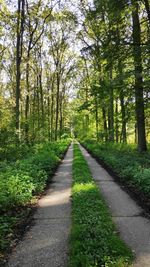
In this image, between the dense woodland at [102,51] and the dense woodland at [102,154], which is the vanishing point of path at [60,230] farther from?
the dense woodland at [102,51]

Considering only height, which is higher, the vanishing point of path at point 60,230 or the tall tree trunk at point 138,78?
the tall tree trunk at point 138,78

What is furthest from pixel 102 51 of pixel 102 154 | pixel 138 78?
pixel 102 154

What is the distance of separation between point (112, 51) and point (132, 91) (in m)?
2.31

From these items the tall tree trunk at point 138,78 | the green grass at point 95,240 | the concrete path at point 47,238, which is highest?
the tall tree trunk at point 138,78

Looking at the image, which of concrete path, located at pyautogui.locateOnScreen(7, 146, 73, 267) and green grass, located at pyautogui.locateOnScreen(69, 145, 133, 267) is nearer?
green grass, located at pyautogui.locateOnScreen(69, 145, 133, 267)

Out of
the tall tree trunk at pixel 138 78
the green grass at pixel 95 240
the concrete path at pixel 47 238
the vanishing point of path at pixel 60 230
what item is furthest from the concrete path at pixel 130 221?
the tall tree trunk at pixel 138 78

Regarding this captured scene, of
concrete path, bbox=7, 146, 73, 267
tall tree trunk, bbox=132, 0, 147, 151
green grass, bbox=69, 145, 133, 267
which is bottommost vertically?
concrete path, bbox=7, 146, 73, 267

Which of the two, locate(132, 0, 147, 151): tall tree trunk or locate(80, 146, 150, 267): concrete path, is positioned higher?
locate(132, 0, 147, 151): tall tree trunk

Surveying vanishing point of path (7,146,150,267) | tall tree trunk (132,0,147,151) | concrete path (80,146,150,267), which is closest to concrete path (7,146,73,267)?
vanishing point of path (7,146,150,267)

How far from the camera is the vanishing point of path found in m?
4.70

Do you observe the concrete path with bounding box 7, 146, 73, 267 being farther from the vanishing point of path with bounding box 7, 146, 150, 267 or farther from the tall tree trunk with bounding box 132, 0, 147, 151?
the tall tree trunk with bounding box 132, 0, 147, 151

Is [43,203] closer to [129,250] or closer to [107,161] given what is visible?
[129,250]

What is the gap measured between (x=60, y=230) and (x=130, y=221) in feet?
5.37

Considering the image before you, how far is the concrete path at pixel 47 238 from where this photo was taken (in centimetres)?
464
